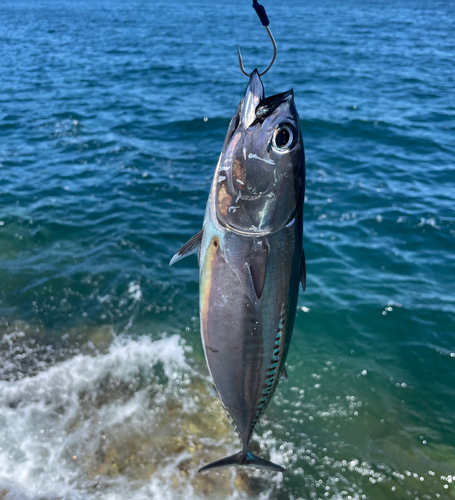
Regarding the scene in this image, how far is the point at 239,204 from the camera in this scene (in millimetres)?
2256

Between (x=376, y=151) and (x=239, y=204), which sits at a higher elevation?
(x=239, y=204)

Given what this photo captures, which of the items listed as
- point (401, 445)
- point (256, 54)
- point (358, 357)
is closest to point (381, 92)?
point (256, 54)

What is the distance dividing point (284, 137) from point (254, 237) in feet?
1.78

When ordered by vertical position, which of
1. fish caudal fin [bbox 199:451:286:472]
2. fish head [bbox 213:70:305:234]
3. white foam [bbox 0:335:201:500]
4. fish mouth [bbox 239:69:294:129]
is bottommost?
white foam [bbox 0:335:201:500]

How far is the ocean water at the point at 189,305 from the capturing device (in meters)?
5.33

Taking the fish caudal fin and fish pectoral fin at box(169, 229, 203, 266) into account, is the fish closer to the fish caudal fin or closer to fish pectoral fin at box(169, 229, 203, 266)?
fish pectoral fin at box(169, 229, 203, 266)

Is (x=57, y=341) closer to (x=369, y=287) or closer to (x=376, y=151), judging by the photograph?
(x=369, y=287)

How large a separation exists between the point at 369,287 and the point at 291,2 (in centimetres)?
5219

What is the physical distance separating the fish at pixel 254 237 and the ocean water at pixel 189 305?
3.50 meters

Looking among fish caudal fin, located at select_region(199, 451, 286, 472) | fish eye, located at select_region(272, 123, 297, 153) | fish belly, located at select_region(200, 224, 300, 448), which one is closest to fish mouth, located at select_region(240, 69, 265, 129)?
fish eye, located at select_region(272, 123, 297, 153)

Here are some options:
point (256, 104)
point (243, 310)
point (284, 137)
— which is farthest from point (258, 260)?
point (256, 104)

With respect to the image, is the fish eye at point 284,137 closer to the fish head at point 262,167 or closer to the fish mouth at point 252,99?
the fish head at point 262,167

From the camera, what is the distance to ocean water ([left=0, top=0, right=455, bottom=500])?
5328 mm

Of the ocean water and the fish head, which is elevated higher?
the fish head
